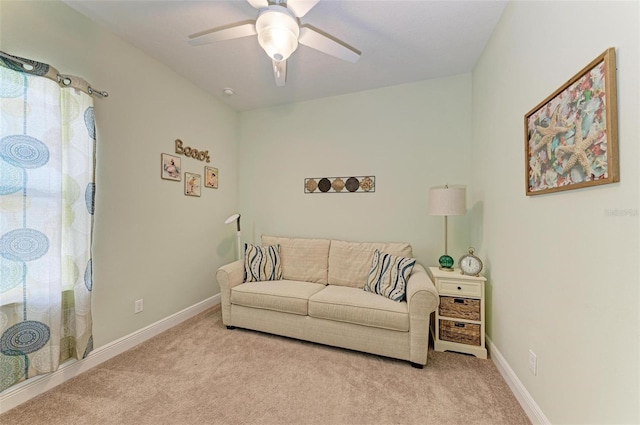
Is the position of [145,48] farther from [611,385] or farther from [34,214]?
[611,385]

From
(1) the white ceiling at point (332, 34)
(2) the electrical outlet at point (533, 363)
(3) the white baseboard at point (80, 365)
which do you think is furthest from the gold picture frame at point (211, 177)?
(2) the electrical outlet at point (533, 363)

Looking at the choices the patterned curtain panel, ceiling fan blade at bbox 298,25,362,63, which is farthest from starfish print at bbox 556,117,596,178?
the patterned curtain panel

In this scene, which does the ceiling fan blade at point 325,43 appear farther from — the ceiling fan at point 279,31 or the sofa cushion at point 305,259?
the sofa cushion at point 305,259

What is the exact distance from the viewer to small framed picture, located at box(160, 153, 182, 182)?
2527 mm

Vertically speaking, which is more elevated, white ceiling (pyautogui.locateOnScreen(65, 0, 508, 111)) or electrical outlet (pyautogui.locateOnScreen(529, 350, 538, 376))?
white ceiling (pyautogui.locateOnScreen(65, 0, 508, 111))

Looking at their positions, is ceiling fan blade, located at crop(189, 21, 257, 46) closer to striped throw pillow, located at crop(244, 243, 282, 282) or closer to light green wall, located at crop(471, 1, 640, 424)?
light green wall, located at crop(471, 1, 640, 424)

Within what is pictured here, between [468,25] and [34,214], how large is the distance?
11.0 ft

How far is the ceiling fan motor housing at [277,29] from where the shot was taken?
1.38m

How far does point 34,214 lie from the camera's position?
61.2 inches

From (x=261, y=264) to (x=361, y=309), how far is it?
49.5 inches

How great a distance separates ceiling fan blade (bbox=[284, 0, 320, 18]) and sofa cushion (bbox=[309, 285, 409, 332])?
6.92 ft

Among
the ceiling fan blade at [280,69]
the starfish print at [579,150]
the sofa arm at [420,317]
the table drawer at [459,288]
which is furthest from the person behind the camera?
the table drawer at [459,288]

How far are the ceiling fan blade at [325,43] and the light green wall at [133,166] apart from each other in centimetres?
171

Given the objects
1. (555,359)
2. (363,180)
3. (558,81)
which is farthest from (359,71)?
(555,359)
